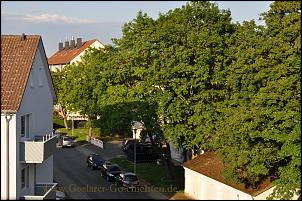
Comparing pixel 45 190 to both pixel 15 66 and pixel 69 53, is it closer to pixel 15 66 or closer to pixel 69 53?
pixel 15 66

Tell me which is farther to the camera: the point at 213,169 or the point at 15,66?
the point at 213,169

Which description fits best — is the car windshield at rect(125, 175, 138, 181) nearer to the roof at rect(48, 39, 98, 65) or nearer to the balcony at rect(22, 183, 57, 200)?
the balcony at rect(22, 183, 57, 200)

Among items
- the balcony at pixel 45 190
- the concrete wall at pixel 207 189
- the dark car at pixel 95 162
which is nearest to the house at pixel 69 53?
the dark car at pixel 95 162

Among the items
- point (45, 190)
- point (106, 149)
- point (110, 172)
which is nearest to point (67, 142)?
point (106, 149)

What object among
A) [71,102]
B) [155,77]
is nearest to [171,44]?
[155,77]

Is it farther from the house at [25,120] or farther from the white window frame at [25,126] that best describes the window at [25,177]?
the white window frame at [25,126]

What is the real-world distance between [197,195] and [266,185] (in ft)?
11.9

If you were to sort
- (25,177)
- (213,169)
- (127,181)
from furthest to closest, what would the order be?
(127,181)
(213,169)
(25,177)

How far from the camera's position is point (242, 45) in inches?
1112

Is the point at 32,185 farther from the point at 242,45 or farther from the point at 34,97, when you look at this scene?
the point at 242,45

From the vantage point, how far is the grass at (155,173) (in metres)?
35.8

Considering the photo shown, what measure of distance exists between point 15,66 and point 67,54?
72.6m

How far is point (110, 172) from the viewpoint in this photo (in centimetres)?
3862

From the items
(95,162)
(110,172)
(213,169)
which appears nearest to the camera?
(213,169)
